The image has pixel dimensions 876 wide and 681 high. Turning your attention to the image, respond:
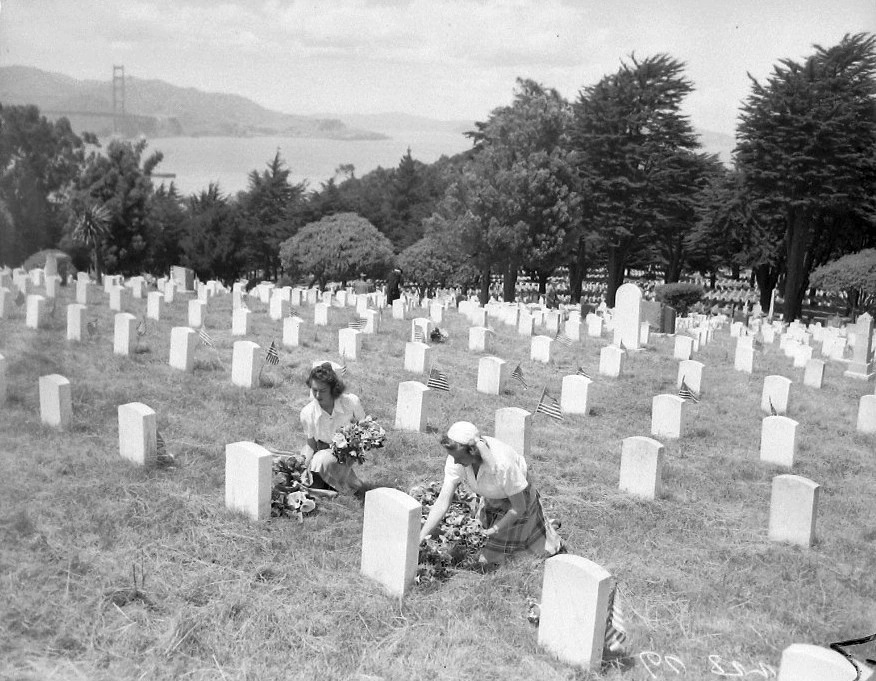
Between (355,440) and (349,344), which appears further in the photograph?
(349,344)

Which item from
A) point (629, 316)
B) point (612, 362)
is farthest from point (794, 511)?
point (629, 316)

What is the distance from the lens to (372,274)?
1275 inches

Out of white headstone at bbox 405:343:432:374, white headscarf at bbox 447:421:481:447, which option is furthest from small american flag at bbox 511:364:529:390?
white headscarf at bbox 447:421:481:447

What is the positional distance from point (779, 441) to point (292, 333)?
7.67 m

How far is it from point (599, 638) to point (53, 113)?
5.51 meters

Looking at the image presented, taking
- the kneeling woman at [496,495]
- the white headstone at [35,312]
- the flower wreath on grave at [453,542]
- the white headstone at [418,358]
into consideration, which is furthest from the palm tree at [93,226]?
the kneeling woman at [496,495]

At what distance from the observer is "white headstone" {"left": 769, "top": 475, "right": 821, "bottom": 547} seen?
6.38 metres

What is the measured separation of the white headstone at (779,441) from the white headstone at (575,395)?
2299 millimetres

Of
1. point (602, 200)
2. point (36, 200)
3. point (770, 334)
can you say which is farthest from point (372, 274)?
point (36, 200)

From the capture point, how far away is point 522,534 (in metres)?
5.34

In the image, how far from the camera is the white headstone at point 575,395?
10.6 m

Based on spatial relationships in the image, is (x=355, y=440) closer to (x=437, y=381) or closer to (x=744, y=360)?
(x=437, y=381)

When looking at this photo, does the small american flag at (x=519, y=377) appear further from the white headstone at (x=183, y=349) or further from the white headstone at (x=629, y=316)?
the white headstone at (x=629, y=316)

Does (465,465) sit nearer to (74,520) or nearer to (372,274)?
(74,520)
